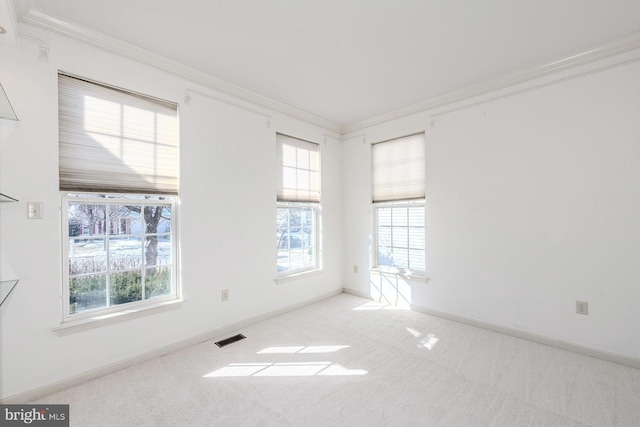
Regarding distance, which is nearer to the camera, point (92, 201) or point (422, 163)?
point (92, 201)

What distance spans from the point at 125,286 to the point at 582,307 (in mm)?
4414

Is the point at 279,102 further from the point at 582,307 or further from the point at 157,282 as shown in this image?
the point at 582,307

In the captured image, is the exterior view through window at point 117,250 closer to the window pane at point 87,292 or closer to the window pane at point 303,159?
the window pane at point 87,292

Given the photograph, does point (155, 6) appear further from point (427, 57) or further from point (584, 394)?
point (584, 394)

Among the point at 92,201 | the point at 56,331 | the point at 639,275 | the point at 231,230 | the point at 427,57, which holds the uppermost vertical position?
the point at 427,57

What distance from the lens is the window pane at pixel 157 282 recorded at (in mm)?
2771

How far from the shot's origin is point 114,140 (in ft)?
8.32

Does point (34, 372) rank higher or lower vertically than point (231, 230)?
lower

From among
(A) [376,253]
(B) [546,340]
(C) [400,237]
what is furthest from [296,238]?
(B) [546,340]

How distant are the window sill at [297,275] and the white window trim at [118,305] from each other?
1340 mm

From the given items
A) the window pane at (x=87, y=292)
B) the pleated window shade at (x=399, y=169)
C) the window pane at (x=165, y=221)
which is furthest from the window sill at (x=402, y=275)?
the window pane at (x=87, y=292)

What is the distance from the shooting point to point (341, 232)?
4906mm

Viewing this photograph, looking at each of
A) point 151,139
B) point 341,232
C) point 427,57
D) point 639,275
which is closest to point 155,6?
point 151,139

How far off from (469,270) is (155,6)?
4.05 m
